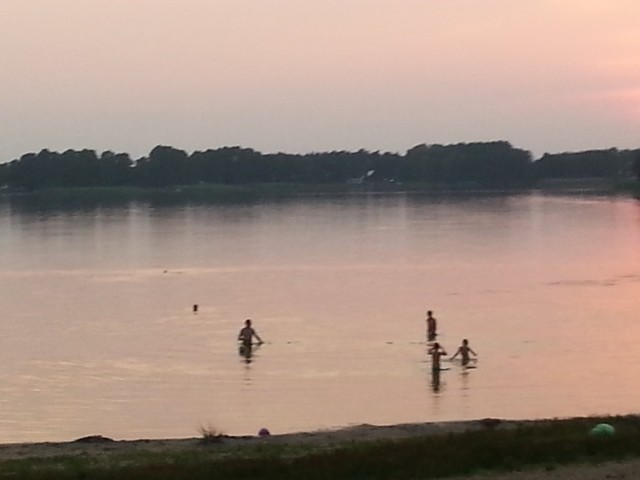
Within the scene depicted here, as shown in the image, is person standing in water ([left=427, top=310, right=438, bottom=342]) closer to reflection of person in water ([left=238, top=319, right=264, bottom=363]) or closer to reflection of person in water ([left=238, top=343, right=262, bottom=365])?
reflection of person in water ([left=238, top=343, right=262, bottom=365])

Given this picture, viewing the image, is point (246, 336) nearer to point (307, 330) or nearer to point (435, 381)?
point (307, 330)

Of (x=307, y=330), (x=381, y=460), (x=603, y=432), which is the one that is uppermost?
(x=381, y=460)

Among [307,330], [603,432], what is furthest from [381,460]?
[307,330]

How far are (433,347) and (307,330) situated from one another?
347 inches

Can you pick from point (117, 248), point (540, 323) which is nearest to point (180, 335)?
point (540, 323)

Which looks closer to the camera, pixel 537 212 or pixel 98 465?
pixel 98 465

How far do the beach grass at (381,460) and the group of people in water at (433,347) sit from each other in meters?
15.8

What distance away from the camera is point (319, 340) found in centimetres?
3653

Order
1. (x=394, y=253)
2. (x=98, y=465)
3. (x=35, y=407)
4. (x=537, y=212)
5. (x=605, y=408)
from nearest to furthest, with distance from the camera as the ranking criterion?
(x=98, y=465), (x=605, y=408), (x=35, y=407), (x=394, y=253), (x=537, y=212)

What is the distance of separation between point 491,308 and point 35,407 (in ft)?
78.1

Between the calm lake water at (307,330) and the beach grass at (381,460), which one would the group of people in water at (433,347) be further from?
the beach grass at (381,460)

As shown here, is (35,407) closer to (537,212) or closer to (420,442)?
(420,442)

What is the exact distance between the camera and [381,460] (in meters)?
11.0

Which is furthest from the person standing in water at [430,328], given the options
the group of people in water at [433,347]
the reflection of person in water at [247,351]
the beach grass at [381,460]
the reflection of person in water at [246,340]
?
the beach grass at [381,460]
